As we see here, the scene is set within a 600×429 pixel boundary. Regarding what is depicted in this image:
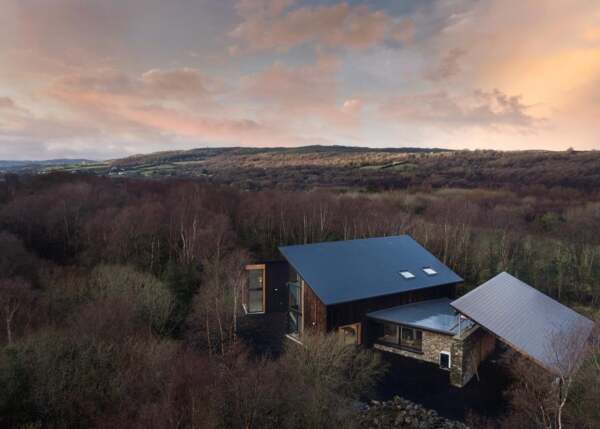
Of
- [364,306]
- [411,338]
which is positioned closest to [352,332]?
[364,306]

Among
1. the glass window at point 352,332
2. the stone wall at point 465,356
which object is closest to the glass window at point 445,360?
the stone wall at point 465,356

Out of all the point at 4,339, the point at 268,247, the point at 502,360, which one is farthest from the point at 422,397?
the point at 268,247

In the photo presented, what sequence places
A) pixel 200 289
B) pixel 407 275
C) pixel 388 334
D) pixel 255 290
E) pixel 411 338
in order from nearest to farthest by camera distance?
pixel 411 338 → pixel 388 334 → pixel 407 275 → pixel 200 289 → pixel 255 290

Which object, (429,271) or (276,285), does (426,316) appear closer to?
(429,271)

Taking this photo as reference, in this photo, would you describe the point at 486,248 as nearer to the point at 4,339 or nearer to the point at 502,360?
the point at 502,360

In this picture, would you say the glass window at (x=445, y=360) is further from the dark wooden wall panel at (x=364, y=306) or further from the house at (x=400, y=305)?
the dark wooden wall panel at (x=364, y=306)

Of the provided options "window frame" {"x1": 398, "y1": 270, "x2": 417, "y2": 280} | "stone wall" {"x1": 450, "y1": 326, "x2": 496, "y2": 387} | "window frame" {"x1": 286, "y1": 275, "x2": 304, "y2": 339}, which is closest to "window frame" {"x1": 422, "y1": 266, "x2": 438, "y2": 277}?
"window frame" {"x1": 398, "y1": 270, "x2": 417, "y2": 280}

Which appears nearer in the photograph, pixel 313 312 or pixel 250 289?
pixel 313 312
